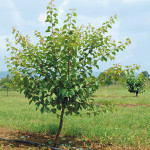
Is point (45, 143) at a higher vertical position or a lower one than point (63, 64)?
lower

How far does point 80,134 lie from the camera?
250 inches

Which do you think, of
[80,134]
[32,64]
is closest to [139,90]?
[80,134]

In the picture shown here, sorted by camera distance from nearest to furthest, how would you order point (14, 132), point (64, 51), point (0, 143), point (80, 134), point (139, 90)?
point (64, 51), point (0, 143), point (80, 134), point (14, 132), point (139, 90)

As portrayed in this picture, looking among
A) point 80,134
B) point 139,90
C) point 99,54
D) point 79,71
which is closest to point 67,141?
point 80,134

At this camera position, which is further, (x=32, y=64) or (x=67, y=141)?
(x=67, y=141)

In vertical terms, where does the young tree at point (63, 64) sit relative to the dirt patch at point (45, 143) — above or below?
above

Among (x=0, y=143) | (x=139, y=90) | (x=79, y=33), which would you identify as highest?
(x=79, y=33)

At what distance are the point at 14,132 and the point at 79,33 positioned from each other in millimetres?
4252

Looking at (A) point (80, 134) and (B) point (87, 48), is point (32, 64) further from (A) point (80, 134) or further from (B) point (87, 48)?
(A) point (80, 134)

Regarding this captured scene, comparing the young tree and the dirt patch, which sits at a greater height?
the young tree

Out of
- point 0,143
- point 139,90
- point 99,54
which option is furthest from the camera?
point 139,90

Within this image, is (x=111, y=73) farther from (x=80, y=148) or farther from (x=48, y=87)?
(x=80, y=148)

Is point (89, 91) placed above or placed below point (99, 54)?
below

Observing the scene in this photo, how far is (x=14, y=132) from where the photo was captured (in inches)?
272
